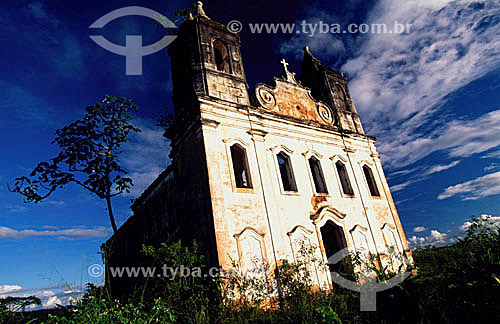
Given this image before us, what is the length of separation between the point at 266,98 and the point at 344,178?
533 centimetres

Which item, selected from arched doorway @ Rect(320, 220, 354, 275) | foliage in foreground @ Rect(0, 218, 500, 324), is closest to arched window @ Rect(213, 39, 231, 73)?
arched doorway @ Rect(320, 220, 354, 275)

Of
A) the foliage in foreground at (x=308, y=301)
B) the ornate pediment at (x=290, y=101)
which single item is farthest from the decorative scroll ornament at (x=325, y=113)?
the foliage in foreground at (x=308, y=301)

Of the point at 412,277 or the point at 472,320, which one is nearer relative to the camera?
the point at 472,320

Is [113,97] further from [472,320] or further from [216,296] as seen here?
[472,320]

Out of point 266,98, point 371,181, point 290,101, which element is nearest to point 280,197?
point 266,98

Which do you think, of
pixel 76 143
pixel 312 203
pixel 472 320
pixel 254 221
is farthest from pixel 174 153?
pixel 472 320

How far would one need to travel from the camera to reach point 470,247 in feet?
25.0

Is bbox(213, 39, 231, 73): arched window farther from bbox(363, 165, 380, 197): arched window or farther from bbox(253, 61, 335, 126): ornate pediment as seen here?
bbox(363, 165, 380, 197): arched window

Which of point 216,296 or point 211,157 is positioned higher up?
point 211,157

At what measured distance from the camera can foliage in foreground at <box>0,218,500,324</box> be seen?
491 centimetres

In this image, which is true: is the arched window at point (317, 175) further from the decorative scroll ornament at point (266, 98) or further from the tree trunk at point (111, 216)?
the tree trunk at point (111, 216)

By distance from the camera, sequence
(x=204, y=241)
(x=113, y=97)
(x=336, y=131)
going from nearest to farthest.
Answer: (x=204, y=241) < (x=113, y=97) < (x=336, y=131)

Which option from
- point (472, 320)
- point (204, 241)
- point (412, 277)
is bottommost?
point (472, 320)

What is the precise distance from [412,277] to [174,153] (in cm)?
909
